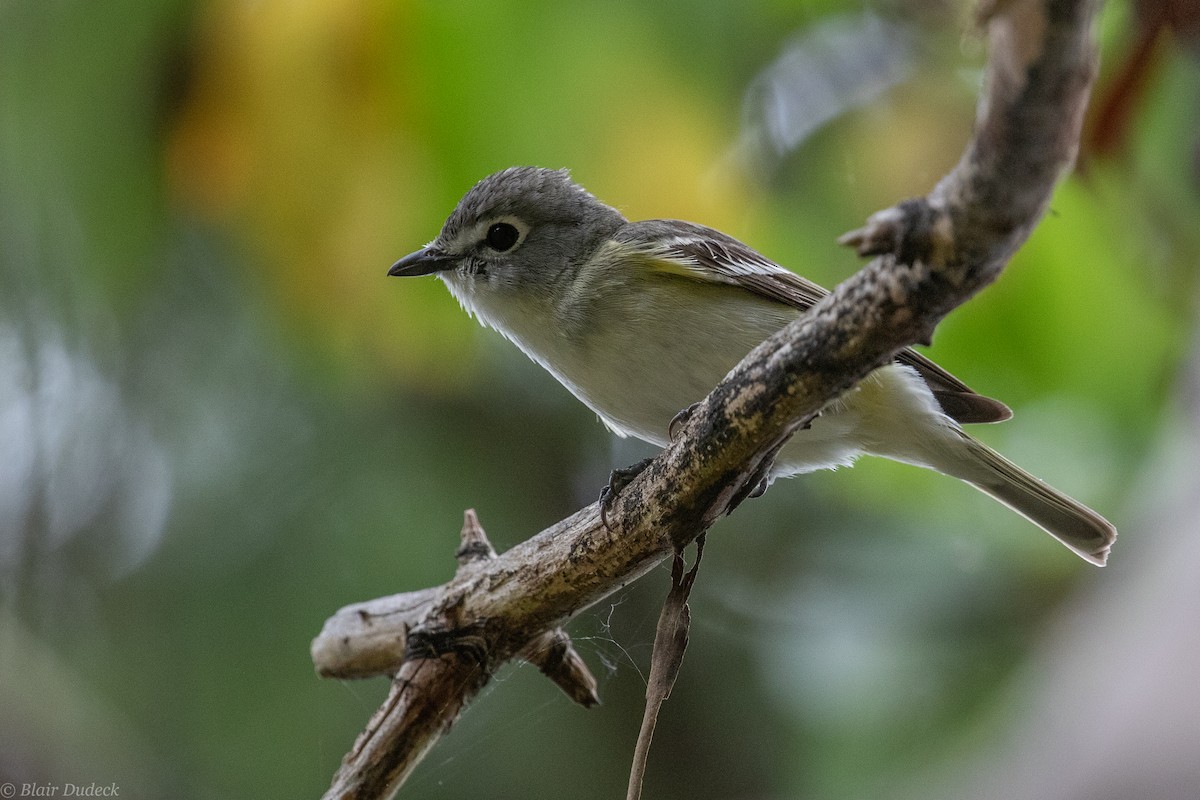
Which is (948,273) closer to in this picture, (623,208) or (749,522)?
(623,208)

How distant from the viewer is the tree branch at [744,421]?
3.85 feet

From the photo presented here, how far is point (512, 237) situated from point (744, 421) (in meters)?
1.79

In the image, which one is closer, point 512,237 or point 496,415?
point 512,237

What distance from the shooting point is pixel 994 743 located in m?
2.96

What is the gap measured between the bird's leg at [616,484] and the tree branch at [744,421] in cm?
2

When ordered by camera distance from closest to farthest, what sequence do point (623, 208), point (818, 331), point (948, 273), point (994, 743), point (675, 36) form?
point (948, 273), point (818, 331), point (994, 743), point (675, 36), point (623, 208)

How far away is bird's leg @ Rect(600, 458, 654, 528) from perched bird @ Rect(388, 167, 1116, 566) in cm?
48

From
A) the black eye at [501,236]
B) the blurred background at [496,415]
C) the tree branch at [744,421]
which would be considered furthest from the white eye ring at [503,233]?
the tree branch at [744,421]

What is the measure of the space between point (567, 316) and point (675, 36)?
3.02ft

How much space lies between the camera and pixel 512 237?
11.2 feet

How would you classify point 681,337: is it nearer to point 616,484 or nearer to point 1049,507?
point 616,484

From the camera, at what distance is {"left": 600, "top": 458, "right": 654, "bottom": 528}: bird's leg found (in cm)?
222

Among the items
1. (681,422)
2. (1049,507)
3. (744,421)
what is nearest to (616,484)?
(681,422)

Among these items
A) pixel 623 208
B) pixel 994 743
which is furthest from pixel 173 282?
pixel 994 743
